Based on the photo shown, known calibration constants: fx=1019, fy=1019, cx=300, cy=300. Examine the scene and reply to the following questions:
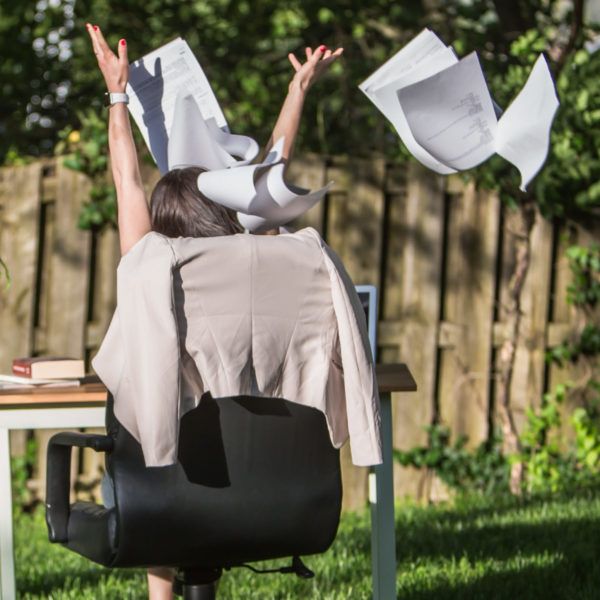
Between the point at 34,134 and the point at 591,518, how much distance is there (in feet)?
14.8

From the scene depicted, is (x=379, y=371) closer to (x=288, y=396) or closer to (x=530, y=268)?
(x=288, y=396)

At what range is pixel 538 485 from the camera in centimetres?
498

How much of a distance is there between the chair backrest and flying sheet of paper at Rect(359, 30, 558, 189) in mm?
662

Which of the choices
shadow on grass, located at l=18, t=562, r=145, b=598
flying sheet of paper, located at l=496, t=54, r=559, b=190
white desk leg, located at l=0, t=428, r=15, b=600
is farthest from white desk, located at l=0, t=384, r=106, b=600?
flying sheet of paper, located at l=496, t=54, r=559, b=190

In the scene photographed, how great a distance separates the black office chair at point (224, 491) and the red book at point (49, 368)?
0.73m

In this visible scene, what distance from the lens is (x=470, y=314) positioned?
5047 mm

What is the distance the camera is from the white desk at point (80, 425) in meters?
2.72

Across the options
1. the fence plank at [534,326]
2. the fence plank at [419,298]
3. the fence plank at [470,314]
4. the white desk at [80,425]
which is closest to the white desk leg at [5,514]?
the white desk at [80,425]

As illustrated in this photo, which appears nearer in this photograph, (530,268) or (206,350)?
(206,350)

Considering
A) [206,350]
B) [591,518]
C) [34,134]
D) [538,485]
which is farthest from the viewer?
[34,134]

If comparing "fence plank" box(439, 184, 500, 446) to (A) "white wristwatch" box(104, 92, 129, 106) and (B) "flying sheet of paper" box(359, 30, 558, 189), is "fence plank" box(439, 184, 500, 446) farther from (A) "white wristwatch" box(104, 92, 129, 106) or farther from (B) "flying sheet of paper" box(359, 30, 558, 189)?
(A) "white wristwatch" box(104, 92, 129, 106)

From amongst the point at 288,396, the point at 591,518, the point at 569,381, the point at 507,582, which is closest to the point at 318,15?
the point at 569,381

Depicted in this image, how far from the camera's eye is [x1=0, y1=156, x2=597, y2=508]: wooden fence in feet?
16.4

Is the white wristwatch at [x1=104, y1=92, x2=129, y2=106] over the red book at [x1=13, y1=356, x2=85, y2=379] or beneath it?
over
